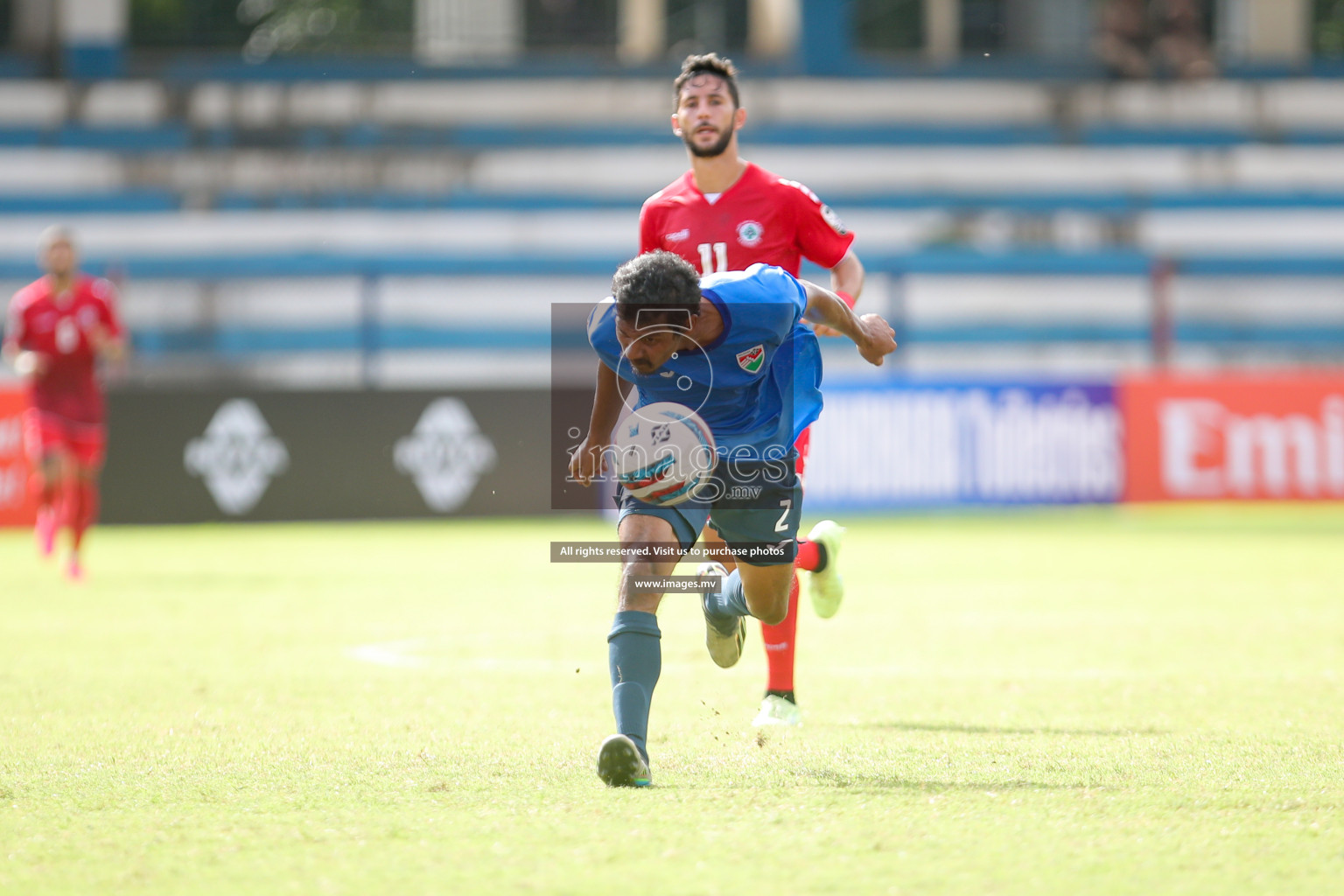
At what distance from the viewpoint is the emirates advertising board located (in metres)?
15.5

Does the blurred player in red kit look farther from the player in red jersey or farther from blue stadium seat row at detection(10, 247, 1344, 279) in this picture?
blue stadium seat row at detection(10, 247, 1344, 279)

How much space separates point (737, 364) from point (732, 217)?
Result: 1.33 meters

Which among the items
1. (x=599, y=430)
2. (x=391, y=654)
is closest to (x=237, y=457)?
(x=391, y=654)

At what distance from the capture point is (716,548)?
5617 mm

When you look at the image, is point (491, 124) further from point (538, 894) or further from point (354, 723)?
point (538, 894)

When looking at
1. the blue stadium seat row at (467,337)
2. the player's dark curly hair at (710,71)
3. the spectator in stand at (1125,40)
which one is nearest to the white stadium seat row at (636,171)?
the spectator in stand at (1125,40)

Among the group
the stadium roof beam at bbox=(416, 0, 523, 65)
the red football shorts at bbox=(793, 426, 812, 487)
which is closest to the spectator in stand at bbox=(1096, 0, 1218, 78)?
the stadium roof beam at bbox=(416, 0, 523, 65)

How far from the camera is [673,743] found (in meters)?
4.98

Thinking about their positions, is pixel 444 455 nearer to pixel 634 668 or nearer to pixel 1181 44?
pixel 634 668

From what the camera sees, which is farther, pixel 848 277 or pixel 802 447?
pixel 848 277

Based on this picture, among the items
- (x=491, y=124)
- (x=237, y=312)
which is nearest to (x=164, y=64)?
(x=491, y=124)

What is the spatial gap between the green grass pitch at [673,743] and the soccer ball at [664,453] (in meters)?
0.78

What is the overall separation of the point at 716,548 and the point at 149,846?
2436mm

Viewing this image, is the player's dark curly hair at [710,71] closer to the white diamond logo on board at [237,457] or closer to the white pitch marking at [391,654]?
the white pitch marking at [391,654]
